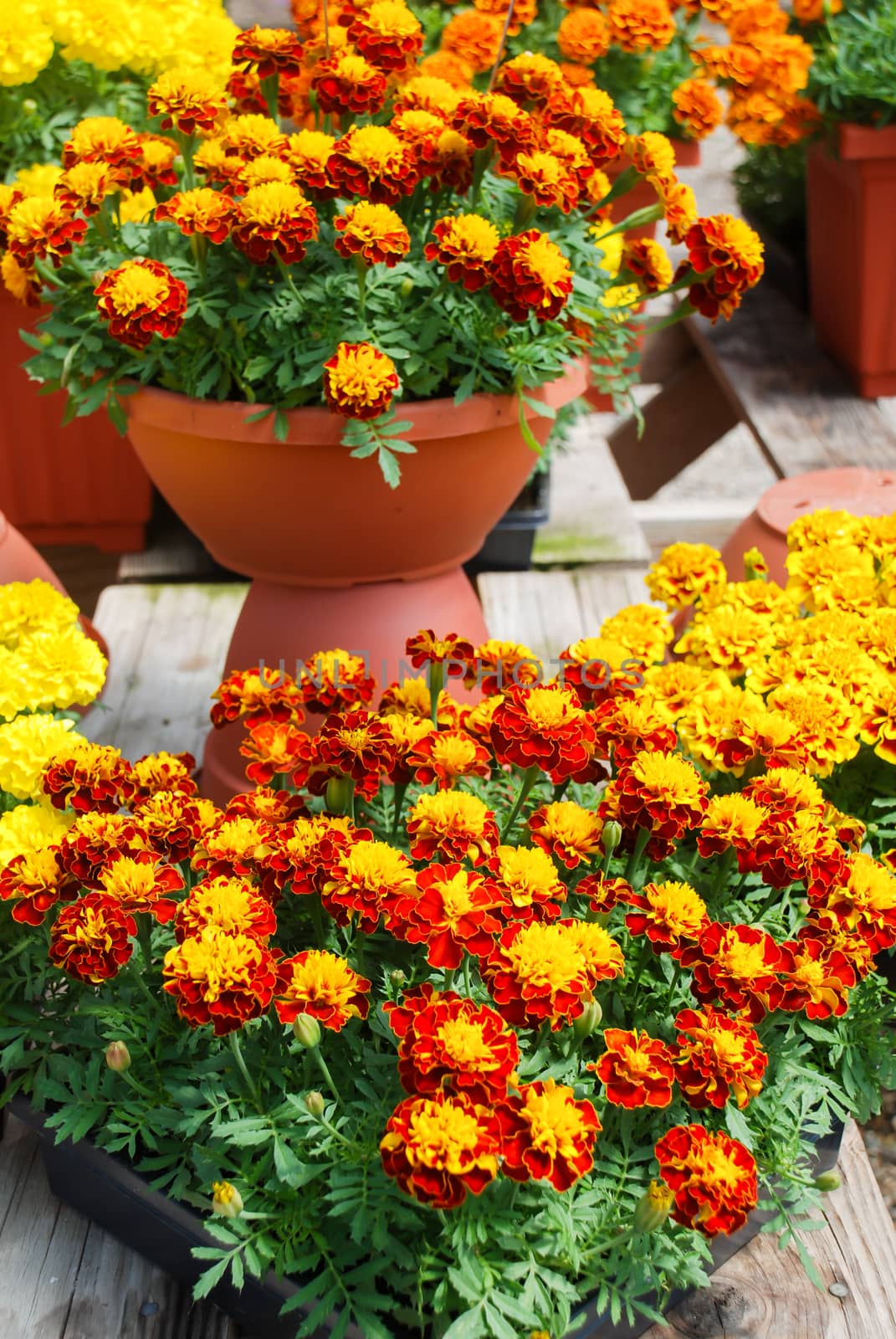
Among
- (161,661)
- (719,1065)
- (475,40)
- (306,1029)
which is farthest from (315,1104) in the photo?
(475,40)

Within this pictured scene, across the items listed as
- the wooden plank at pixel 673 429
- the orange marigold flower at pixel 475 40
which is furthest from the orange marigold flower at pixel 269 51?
the wooden plank at pixel 673 429

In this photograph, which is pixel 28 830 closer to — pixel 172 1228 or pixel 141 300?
pixel 172 1228

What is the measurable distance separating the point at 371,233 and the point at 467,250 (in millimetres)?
94

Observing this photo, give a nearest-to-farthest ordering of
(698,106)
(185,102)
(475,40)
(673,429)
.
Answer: (185,102) → (475,40) → (698,106) → (673,429)

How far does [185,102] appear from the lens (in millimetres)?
1315

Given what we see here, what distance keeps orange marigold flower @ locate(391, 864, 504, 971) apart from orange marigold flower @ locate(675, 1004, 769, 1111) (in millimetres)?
158

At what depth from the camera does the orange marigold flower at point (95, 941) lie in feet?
2.98

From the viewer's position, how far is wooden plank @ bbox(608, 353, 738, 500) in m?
3.06

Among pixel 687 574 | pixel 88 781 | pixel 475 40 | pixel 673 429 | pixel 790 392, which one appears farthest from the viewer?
pixel 673 429

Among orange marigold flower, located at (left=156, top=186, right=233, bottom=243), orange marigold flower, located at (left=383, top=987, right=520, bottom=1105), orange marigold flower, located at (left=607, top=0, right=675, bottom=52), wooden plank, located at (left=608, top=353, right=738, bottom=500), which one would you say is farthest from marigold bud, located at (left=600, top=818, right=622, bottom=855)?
wooden plank, located at (left=608, top=353, right=738, bottom=500)

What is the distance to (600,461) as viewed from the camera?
251 cm

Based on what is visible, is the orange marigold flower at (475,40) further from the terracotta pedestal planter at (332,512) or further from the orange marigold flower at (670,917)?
the orange marigold flower at (670,917)

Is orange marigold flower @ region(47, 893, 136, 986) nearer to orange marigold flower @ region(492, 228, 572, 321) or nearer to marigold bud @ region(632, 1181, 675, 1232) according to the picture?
marigold bud @ region(632, 1181, 675, 1232)

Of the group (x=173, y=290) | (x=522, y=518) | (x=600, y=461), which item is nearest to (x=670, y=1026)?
(x=173, y=290)
